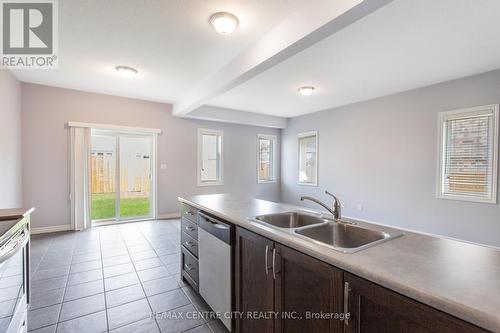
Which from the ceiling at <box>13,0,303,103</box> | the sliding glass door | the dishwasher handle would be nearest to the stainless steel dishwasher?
the dishwasher handle

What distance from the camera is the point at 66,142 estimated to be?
437 centimetres

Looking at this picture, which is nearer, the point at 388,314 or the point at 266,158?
the point at 388,314

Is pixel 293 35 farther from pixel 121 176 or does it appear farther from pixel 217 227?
pixel 121 176

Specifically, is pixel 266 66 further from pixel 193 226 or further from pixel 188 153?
pixel 188 153

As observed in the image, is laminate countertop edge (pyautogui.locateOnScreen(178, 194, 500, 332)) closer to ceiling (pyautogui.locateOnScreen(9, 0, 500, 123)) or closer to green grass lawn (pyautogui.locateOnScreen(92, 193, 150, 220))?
ceiling (pyautogui.locateOnScreen(9, 0, 500, 123))

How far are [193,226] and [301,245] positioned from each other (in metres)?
1.41

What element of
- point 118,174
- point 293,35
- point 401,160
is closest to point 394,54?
point 293,35

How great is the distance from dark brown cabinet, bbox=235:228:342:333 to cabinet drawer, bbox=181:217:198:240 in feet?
2.40

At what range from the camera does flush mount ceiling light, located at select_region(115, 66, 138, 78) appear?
3344 millimetres

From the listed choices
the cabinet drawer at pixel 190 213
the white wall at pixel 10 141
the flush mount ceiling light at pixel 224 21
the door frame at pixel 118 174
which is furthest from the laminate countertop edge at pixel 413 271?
the door frame at pixel 118 174

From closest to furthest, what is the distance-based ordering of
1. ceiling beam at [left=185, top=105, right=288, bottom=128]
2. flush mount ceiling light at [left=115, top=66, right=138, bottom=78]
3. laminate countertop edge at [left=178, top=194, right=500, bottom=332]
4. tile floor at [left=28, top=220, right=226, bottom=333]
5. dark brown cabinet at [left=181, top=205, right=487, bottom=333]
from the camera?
laminate countertop edge at [left=178, top=194, right=500, bottom=332], dark brown cabinet at [left=181, top=205, right=487, bottom=333], tile floor at [left=28, top=220, right=226, bottom=333], flush mount ceiling light at [left=115, top=66, right=138, bottom=78], ceiling beam at [left=185, top=105, right=288, bottom=128]

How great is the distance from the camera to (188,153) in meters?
5.70

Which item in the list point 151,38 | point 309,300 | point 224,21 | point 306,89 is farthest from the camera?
point 306,89

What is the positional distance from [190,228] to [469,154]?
4.25 m
